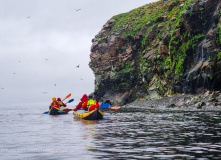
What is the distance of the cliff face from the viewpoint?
6112 cm

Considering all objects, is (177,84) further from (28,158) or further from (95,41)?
(28,158)

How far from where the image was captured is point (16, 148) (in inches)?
579

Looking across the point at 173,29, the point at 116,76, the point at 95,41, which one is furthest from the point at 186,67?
the point at 95,41

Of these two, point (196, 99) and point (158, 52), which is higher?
point (158, 52)

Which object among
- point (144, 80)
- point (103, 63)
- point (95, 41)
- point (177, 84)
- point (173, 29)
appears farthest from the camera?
point (95, 41)

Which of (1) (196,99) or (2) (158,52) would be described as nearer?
(1) (196,99)

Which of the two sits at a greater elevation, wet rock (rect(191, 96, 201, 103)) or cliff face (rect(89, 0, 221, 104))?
cliff face (rect(89, 0, 221, 104))

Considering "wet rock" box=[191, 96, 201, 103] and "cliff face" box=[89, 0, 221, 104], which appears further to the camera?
"cliff face" box=[89, 0, 221, 104]

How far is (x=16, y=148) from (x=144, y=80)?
67.3 m

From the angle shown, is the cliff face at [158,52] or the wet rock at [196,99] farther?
the cliff face at [158,52]

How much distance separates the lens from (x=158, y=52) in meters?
74.6

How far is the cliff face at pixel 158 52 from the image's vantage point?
61.1m

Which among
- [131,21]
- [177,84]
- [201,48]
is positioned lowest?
[177,84]

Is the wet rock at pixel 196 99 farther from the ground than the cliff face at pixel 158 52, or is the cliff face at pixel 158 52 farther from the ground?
the cliff face at pixel 158 52
